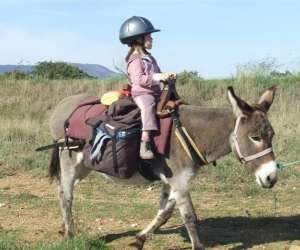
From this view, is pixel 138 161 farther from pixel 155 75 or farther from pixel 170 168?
pixel 155 75

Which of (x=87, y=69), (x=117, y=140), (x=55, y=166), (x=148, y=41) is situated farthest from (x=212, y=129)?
(x=87, y=69)

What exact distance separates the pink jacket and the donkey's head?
2.76 ft

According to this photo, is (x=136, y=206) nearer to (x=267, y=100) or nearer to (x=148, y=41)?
(x=148, y=41)

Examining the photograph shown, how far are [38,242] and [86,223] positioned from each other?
3.24 feet

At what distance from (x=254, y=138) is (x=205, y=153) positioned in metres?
0.55

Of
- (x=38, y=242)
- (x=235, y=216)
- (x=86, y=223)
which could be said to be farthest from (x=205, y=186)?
(x=38, y=242)

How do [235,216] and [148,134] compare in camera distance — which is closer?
[148,134]

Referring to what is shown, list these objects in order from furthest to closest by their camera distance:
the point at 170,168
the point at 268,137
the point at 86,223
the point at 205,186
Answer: the point at 205,186
the point at 86,223
the point at 170,168
the point at 268,137

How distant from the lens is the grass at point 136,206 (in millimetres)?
6441

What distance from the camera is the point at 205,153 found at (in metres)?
5.52

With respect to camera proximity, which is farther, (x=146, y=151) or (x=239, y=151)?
(x=146, y=151)

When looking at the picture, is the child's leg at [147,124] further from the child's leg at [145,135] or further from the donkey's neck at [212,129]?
the donkey's neck at [212,129]

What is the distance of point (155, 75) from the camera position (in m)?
5.50

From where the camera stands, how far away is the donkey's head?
511 centimetres
